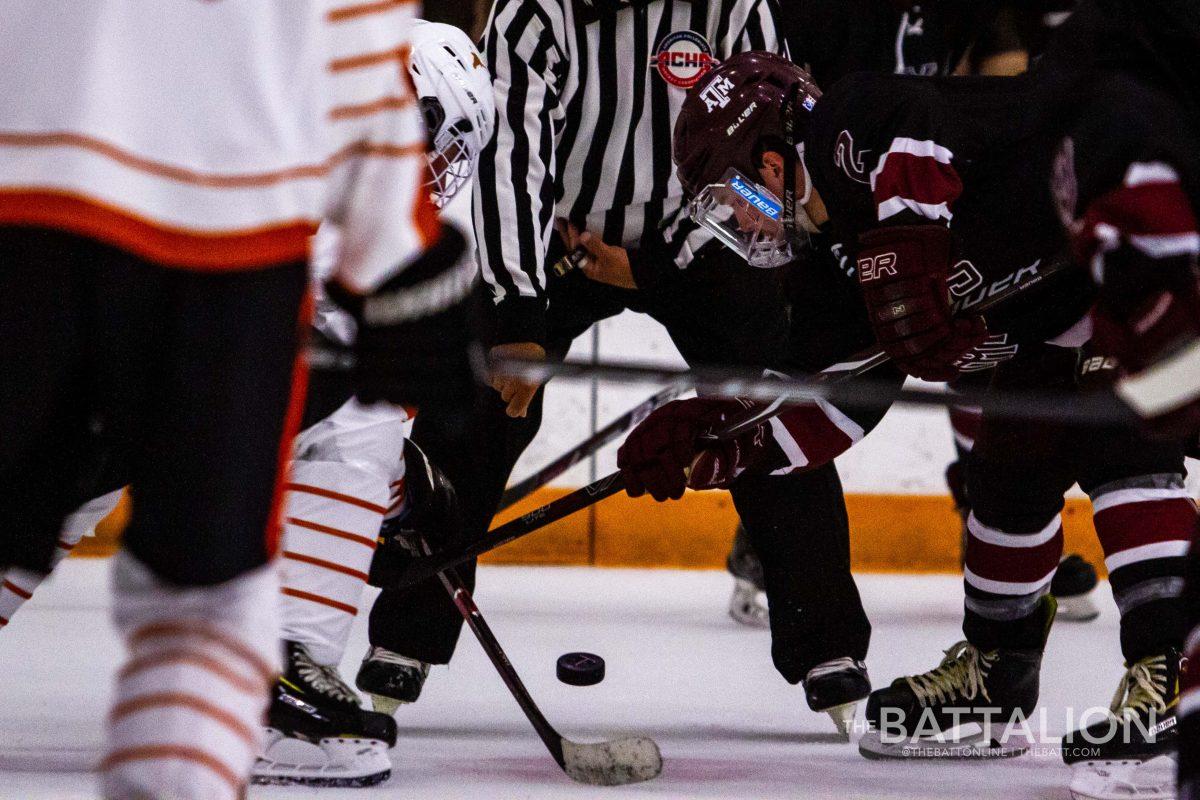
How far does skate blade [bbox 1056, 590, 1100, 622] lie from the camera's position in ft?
11.4

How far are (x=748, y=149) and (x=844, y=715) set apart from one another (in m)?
0.87

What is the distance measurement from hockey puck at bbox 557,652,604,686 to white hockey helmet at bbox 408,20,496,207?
0.70m

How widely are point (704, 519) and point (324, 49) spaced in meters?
3.09

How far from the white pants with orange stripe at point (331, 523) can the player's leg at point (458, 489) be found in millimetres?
Result: 249

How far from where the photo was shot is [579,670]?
7.50ft

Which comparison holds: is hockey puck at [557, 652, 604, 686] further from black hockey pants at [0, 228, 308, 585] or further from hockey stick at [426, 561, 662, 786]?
black hockey pants at [0, 228, 308, 585]

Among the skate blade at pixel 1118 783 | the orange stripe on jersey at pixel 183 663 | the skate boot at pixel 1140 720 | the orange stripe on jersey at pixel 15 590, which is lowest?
the skate blade at pixel 1118 783

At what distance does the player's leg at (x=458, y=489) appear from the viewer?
2389mm

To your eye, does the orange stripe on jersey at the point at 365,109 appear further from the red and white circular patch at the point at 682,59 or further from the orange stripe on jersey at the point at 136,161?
the red and white circular patch at the point at 682,59

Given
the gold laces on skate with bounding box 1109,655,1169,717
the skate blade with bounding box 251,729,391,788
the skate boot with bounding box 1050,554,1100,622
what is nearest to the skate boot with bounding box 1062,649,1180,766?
the gold laces on skate with bounding box 1109,655,1169,717

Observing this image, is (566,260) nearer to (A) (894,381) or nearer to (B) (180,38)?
(A) (894,381)

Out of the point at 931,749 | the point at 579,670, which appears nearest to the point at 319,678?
the point at 579,670

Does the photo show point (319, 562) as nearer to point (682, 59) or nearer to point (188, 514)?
point (188, 514)


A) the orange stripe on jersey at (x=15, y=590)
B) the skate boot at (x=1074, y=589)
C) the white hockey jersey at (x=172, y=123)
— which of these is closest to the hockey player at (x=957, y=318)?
the orange stripe on jersey at (x=15, y=590)
